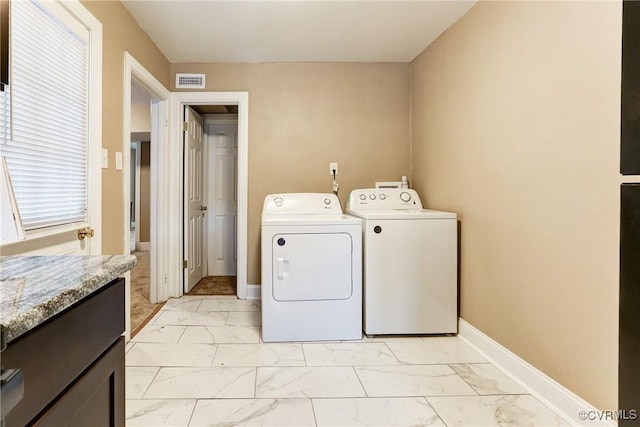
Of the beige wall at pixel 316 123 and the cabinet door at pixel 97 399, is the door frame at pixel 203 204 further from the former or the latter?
the cabinet door at pixel 97 399

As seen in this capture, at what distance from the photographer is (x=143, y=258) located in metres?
5.23

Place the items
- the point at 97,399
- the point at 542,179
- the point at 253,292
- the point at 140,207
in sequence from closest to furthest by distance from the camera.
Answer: the point at 97,399 < the point at 542,179 < the point at 253,292 < the point at 140,207

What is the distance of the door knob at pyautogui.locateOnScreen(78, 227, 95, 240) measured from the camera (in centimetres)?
167

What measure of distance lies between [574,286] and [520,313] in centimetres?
39

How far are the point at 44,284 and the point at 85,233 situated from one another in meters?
1.27

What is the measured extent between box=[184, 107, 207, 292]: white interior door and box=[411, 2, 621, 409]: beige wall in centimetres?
248

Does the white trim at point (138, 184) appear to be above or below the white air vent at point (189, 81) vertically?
below

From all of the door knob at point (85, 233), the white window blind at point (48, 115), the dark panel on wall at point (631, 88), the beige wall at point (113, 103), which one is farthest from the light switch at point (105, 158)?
the dark panel on wall at point (631, 88)

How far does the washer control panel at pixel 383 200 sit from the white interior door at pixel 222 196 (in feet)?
6.39

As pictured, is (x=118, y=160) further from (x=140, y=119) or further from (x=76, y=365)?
(x=140, y=119)

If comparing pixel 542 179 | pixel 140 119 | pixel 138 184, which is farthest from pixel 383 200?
pixel 138 184

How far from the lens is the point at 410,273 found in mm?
2258

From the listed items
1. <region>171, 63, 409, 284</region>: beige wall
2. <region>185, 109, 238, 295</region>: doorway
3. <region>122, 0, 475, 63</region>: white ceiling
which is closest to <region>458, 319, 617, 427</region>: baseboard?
<region>171, 63, 409, 284</region>: beige wall

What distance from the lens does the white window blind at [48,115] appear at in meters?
1.26
